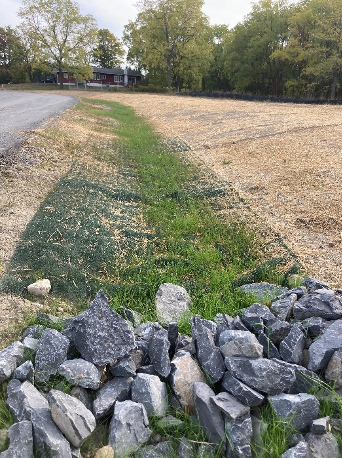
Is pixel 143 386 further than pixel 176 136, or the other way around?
pixel 176 136

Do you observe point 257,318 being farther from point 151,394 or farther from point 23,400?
point 23,400

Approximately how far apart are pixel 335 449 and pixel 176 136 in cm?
1407

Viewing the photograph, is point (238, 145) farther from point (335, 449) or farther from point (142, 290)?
point (335, 449)

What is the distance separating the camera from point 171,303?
12.5 feet

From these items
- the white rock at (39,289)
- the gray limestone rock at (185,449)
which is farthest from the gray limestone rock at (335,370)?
the white rock at (39,289)

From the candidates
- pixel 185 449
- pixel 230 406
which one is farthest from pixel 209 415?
pixel 185 449

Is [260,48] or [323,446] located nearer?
[323,446]

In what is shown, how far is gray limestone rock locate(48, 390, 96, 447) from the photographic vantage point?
2.33 m

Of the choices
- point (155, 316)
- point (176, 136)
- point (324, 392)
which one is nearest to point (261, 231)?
point (155, 316)

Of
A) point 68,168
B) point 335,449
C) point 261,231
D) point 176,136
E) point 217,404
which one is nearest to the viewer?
point 335,449

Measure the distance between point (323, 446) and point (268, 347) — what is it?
29.0 inches

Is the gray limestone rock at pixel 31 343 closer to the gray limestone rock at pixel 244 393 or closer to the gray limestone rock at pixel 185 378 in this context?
the gray limestone rock at pixel 185 378

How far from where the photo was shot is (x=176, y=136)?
606 inches

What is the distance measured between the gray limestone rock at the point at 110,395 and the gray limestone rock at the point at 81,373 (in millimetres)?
77
